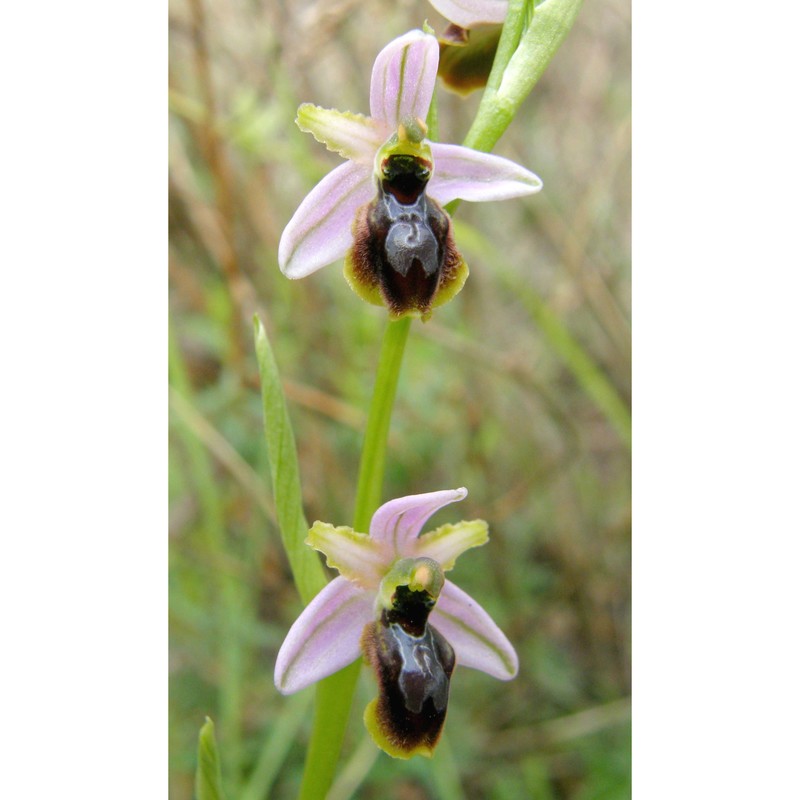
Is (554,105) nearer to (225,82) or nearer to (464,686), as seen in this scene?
(225,82)

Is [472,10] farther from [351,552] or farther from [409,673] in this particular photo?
[409,673]

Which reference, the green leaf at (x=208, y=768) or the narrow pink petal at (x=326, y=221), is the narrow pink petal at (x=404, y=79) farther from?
the green leaf at (x=208, y=768)

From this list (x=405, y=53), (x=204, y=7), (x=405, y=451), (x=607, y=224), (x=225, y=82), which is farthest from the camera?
(x=405, y=451)

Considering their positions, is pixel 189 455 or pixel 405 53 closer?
pixel 405 53

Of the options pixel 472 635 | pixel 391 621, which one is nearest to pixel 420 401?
pixel 472 635

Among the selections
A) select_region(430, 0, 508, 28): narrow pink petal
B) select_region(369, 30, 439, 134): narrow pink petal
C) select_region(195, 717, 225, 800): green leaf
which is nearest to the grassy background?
select_region(195, 717, 225, 800): green leaf

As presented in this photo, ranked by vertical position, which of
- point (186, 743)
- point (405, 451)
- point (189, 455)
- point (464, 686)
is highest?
point (405, 451)

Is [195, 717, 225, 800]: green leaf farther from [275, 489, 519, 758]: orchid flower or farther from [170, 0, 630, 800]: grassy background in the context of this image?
[170, 0, 630, 800]: grassy background

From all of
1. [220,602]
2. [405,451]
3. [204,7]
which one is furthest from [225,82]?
[220,602]
